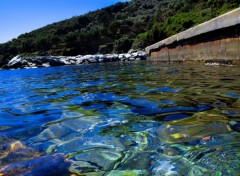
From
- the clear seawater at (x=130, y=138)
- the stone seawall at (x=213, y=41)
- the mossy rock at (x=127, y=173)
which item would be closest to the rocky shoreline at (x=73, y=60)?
the stone seawall at (x=213, y=41)

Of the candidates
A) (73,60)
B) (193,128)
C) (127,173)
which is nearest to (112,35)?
(73,60)

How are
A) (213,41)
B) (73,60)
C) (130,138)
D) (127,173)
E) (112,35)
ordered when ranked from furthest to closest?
(112,35) < (73,60) < (213,41) < (130,138) < (127,173)

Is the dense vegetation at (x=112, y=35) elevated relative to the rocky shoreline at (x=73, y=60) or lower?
elevated

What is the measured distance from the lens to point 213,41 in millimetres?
6586

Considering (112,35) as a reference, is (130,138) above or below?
below

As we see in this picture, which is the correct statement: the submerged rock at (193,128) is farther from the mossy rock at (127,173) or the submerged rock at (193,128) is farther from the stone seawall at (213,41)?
the stone seawall at (213,41)

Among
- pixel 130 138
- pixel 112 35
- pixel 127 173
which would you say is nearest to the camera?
pixel 127 173

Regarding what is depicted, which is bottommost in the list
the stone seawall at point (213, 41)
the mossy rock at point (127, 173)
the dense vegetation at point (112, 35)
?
the mossy rock at point (127, 173)

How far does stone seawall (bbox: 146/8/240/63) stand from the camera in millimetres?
5285

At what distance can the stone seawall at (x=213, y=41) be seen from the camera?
529cm

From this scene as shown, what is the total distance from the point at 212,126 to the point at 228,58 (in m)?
4.43

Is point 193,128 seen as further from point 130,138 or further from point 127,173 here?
point 127,173

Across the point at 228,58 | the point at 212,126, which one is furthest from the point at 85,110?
the point at 228,58

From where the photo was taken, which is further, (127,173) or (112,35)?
(112,35)
